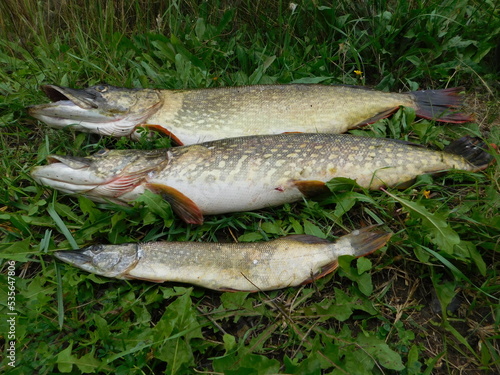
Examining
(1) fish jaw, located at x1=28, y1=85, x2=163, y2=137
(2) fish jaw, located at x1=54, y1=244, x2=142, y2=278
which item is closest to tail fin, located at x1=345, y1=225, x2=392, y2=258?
(2) fish jaw, located at x1=54, y1=244, x2=142, y2=278

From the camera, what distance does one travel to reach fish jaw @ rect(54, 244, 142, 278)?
2387 mm

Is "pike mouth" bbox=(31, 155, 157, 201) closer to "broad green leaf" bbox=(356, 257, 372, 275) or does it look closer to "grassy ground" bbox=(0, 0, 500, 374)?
"grassy ground" bbox=(0, 0, 500, 374)

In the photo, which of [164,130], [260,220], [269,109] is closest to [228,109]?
[269,109]

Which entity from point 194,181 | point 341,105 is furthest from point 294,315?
point 341,105

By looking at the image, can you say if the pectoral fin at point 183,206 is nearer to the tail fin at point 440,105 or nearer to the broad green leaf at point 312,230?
the broad green leaf at point 312,230

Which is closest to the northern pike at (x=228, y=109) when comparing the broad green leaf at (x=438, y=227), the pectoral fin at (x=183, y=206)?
the pectoral fin at (x=183, y=206)

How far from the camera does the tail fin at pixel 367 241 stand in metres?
2.44

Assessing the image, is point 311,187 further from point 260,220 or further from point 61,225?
point 61,225

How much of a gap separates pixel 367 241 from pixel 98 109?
7.90 ft

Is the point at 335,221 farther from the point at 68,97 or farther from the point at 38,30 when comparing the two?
the point at 38,30

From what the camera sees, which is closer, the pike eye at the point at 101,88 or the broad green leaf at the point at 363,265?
the broad green leaf at the point at 363,265

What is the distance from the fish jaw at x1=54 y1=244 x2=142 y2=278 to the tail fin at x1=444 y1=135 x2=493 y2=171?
256 cm

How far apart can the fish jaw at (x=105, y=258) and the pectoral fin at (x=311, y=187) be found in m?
1.20

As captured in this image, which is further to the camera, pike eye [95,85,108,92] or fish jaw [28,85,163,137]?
pike eye [95,85,108,92]
